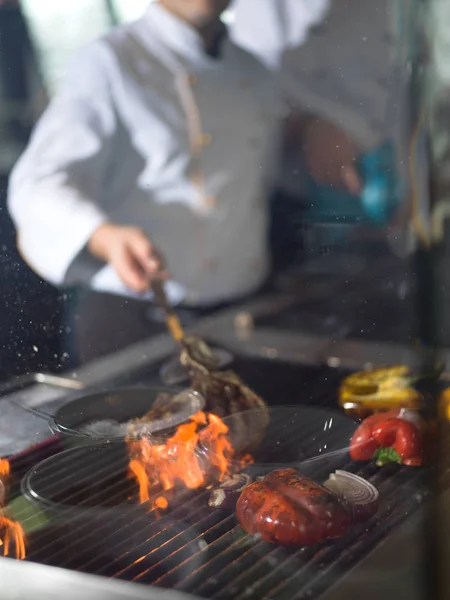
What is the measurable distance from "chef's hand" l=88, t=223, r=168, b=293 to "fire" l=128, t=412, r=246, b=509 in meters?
0.28

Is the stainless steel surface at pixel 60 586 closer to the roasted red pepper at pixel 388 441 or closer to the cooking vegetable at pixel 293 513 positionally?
the cooking vegetable at pixel 293 513

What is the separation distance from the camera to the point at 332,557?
78 cm

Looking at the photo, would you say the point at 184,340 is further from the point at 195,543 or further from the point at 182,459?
Answer: the point at 195,543

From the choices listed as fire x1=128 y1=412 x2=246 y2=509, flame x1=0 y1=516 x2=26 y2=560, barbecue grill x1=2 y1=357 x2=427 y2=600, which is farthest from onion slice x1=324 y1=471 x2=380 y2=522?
flame x1=0 y1=516 x2=26 y2=560

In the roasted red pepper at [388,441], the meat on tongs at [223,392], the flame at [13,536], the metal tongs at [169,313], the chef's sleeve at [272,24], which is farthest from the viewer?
the metal tongs at [169,313]

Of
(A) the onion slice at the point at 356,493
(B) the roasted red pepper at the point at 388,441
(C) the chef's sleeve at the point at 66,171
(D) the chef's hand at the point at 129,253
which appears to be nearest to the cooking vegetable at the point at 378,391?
(B) the roasted red pepper at the point at 388,441

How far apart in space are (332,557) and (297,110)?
75 cm

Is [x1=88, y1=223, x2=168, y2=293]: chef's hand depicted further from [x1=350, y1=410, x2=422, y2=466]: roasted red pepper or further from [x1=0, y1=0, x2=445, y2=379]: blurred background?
[x1=350, y1=410, x2=422, y2=466]: roasted red pepper

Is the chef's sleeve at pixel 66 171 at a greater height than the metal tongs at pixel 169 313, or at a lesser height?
greater

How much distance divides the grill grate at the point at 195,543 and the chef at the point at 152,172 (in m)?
0.34

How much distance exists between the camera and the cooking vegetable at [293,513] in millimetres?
805

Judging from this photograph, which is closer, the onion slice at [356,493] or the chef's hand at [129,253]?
the onion slice at [356,493]

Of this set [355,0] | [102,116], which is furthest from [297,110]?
[102,116]

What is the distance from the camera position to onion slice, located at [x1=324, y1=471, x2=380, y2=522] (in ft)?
2.80
